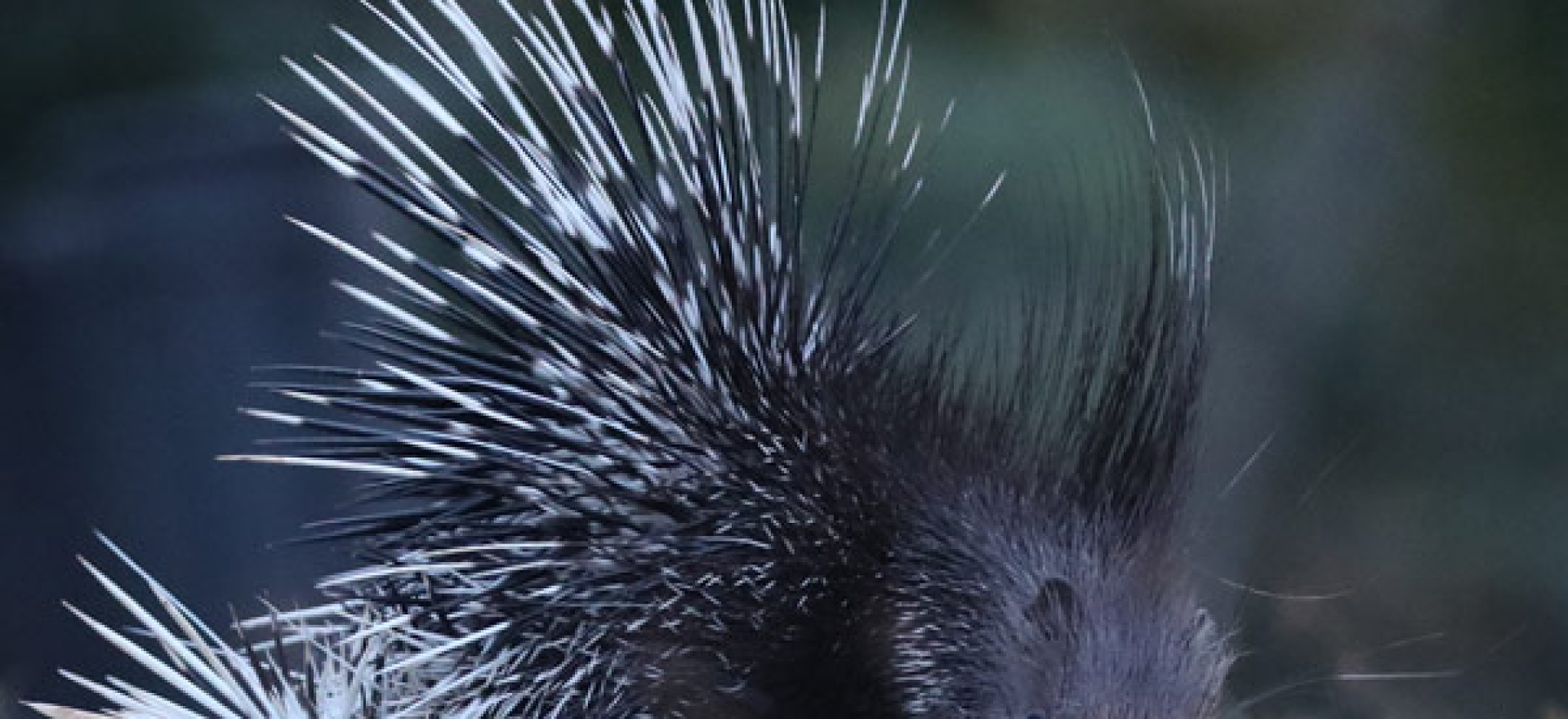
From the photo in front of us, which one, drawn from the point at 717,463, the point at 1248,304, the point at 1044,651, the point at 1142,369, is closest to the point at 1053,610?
the point at 1044,651

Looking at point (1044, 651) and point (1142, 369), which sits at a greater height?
point (1142, 369)

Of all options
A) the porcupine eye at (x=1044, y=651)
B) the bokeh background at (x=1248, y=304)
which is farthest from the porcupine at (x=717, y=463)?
the bokeh background at (x=1248, y=304)

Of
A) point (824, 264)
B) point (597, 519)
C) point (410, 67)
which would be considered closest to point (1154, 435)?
point (824, 264)

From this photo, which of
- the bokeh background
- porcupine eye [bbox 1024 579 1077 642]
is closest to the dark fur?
porcupine eye [bbox 1024 579 1077 642]

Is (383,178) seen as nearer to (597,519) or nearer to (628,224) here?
(628,224)

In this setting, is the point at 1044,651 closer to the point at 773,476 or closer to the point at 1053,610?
the point at 1053,610

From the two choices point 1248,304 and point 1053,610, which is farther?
point 1248,304

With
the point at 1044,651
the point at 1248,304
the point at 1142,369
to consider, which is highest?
the point at 1142,369
